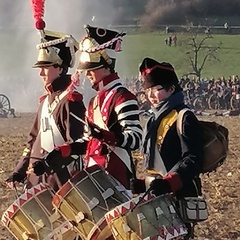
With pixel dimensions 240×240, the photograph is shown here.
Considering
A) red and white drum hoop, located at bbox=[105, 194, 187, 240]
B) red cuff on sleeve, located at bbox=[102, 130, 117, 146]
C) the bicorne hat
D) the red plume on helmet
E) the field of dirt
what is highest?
the red plume on helmet

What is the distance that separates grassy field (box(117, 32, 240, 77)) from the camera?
49.3 metres

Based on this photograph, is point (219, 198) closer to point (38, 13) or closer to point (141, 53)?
point (38, 13)

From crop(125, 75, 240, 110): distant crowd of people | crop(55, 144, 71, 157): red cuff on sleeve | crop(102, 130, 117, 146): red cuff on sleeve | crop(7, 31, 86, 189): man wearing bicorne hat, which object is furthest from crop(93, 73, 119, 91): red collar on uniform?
crop(125, 75, 240, 110): distant crowd of people

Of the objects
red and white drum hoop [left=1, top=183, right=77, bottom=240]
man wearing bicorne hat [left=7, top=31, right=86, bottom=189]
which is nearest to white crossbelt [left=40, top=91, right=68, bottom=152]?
man wearing bicorne hat [left=7, top=31, right=86, bottom=189]

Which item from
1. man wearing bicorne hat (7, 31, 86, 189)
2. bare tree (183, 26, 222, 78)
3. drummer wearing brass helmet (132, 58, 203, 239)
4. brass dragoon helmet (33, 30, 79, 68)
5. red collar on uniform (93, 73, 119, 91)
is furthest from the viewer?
bare tree (183, 26, 222, 78)

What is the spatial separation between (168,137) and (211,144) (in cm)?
27

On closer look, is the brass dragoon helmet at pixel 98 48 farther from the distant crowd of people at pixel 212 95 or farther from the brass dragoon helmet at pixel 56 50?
the distant crowd of people at pixel 212 95

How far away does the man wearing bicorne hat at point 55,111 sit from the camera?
6484 millimetres

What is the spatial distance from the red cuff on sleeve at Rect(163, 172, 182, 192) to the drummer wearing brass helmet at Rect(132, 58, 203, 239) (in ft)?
0.05

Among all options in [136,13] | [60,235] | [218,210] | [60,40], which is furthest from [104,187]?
[136,13]

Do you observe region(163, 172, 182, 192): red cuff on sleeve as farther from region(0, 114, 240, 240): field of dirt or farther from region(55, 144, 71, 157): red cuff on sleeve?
region(0, 114, 240, 240): field of dirt

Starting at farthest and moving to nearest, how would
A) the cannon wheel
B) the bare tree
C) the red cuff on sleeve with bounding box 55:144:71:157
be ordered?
the bare tree, the cannon wheel, the red cuff on sleeve with bounding box 55:144:71:157

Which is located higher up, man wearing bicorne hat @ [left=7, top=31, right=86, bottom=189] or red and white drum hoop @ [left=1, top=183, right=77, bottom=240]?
man wearing bicorne hat @ [left=7, top=31, right=86, bottom=189]

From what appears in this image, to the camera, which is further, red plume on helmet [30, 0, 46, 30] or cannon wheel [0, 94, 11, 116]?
cannon wheel [0, 94, 11, 116]
